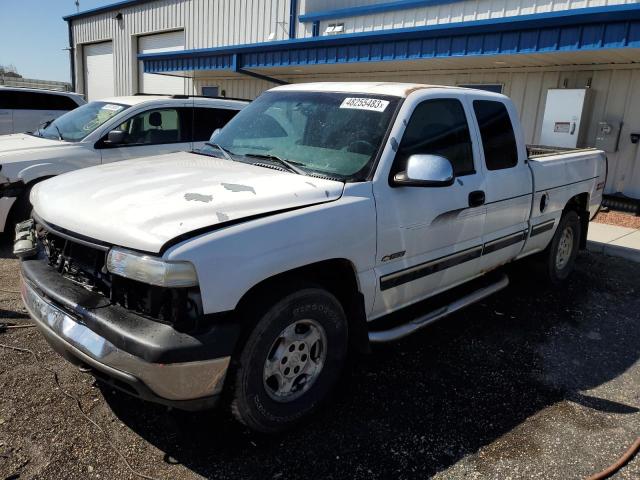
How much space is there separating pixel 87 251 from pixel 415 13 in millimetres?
11307

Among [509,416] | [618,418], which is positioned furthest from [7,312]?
[618,418]

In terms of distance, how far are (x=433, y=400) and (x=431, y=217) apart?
47.0 inches

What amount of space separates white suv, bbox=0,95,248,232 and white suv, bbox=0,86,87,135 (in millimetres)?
4815

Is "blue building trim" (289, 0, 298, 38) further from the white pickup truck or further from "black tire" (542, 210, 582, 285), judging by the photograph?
the white pickup truck

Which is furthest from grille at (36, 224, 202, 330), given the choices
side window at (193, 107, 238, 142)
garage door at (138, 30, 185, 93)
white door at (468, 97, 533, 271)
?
garage door at (138, 30, 185, 93)

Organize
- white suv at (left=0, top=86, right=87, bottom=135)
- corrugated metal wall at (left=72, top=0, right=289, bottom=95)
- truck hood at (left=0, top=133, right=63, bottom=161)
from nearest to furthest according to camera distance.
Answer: truck hood at (left=0, top=133, right=63, bottom=161) < white suv at (left=0, top=86, right=87, bottom=135) < corrugated metal wall at (left=72, top=0, right=289, bottom=95)

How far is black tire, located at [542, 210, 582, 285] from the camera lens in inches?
216

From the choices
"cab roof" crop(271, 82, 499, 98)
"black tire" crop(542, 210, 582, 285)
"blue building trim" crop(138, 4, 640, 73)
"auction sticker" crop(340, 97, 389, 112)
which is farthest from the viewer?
"blue building trim" crop(138, 4, 640, 73)

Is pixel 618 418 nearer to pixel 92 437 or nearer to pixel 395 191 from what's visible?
pixel 395 191

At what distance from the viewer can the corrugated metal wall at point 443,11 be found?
33.0ft

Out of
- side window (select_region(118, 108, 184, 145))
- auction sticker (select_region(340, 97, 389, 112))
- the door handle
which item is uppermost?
auction sticker (select_region(340, 97, 389, 112))

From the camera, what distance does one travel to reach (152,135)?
7.18 meters

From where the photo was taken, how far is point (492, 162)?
4.17 metres

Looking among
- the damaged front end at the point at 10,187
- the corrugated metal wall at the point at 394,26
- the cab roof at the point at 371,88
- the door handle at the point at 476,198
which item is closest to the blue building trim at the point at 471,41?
the corrugated metal wall at the point at 394,26
